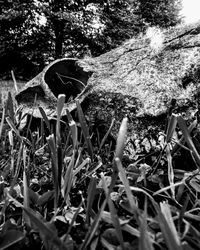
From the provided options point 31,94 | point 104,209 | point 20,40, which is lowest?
point 104,209

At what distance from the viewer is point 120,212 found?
67 centimetres

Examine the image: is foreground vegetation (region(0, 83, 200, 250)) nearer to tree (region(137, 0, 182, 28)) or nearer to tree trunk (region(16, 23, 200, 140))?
tree trunk (region(16, 23, 200, 140))

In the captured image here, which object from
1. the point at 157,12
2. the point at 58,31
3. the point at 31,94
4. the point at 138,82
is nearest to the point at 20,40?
Answer: the point at 58,31

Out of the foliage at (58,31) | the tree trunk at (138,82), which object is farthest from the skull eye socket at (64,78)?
the foliage at (58,31)

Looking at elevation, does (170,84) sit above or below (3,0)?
below

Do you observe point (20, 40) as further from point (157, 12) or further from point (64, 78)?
point (64, 78)

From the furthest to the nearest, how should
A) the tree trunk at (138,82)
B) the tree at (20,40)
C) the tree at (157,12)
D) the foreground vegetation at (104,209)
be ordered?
1. the tree at (157,12)
2. the tree at (20,40)
3. the tree trunk at (138,82)
4. the foreground vegetation at (104,209)

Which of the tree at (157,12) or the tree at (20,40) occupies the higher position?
the tree at (157,12)

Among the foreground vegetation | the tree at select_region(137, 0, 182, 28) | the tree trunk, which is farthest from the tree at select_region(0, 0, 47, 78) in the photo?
the foreground vegetation

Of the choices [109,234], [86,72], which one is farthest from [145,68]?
[109,234]

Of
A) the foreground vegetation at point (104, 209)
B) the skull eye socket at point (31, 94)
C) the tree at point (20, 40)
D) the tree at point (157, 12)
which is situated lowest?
the foreground vegetation at point (104, 209)

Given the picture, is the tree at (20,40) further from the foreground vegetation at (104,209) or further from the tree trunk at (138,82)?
the foreground vegetation at (104,209)

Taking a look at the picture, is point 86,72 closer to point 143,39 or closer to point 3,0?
point 143,39

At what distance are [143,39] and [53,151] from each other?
169cm
